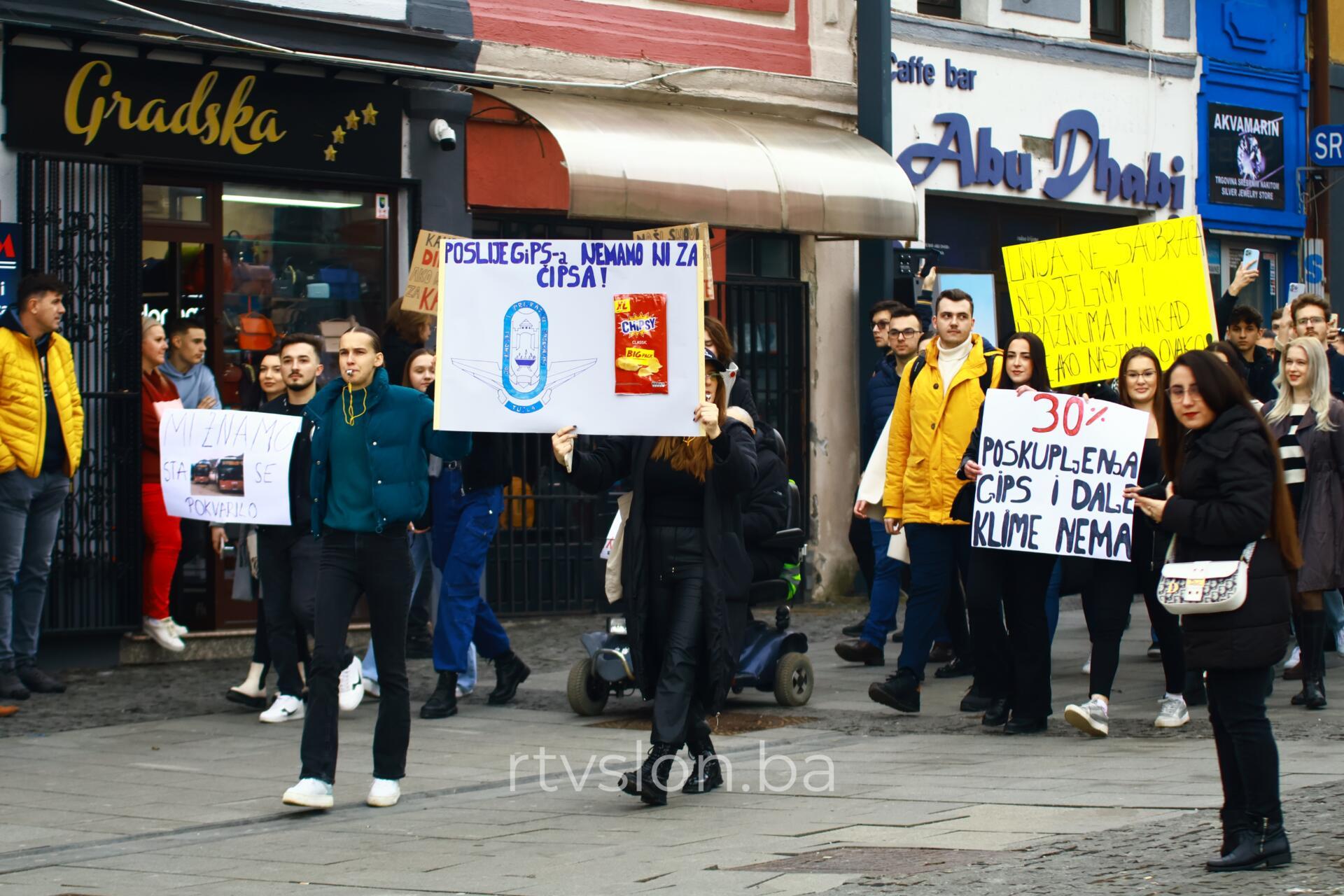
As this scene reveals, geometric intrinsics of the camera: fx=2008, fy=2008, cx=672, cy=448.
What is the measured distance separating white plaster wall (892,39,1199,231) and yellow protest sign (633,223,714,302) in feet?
23.3

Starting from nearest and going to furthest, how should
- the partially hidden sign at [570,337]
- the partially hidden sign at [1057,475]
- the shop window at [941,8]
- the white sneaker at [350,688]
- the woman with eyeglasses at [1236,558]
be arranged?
the woman with eyeglasses at [1236,558] → the partially hidden sign at [570,337] → the partially hidden sign at [1057,475] → the white sneaker at [350,688] → the shop window at [941,8]

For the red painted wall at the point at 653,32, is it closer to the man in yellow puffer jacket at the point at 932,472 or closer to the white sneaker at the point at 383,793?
the man in yellow puffer jacket at the point at 932,472

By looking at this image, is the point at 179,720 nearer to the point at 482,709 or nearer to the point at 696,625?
the point at 482,709

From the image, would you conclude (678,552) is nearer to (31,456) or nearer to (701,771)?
(701,771)

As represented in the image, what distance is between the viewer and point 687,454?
795 cm

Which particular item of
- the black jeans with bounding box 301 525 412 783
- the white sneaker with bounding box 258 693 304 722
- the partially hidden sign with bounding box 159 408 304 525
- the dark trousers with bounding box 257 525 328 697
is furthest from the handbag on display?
the white sneaker with bounding box 258 693 304 722

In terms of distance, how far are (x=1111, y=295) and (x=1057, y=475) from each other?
2568 millimetres

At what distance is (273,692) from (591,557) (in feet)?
14.6

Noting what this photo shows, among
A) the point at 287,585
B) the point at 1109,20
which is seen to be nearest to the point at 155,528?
the point at 287,585

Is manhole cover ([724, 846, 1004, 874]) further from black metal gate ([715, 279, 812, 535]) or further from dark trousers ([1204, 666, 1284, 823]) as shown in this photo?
black metal gate ([715, 279, 812, 535])

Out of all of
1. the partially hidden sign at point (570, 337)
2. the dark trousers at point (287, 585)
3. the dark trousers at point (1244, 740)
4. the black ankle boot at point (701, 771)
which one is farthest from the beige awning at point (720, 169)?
the dark trousers at point (1244, 740)

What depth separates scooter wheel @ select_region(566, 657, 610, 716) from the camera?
10398 millimetres

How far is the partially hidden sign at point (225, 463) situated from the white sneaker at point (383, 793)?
245cm

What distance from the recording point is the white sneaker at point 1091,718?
30.9ft
